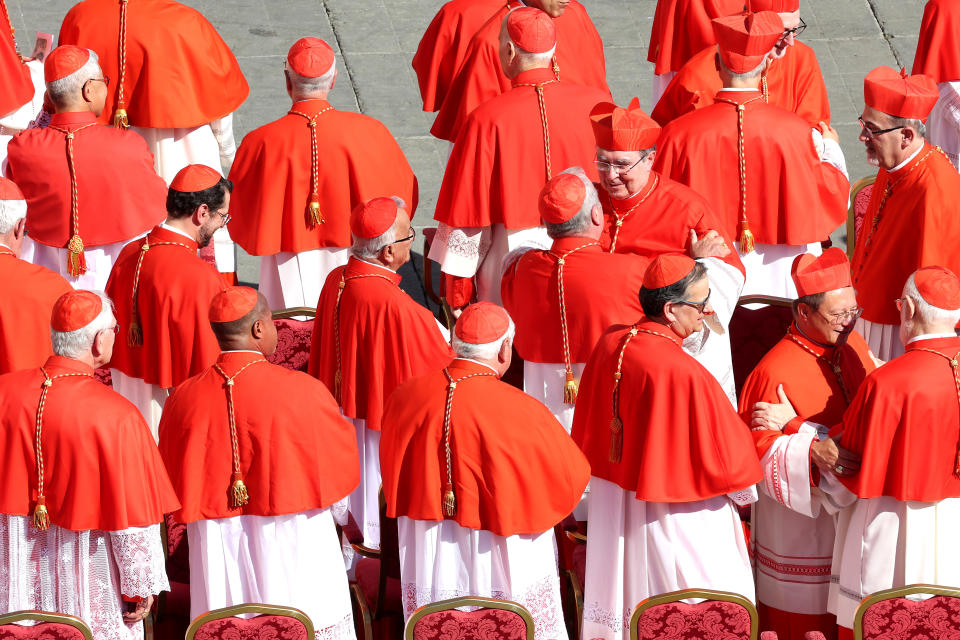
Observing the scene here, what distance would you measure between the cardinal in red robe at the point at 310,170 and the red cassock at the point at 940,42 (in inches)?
140

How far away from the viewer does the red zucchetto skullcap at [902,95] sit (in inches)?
306

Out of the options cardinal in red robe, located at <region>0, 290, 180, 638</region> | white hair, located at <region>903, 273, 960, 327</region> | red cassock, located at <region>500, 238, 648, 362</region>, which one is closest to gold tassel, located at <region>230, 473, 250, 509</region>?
cardinal in red robe, located at <region>0, 290, 180, 638</region>

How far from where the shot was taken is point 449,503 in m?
6.27

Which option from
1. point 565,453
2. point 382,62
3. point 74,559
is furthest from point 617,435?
point 382,62

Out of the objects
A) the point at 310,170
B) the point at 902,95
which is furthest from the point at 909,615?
the point at 310,170

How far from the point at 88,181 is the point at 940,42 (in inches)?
208

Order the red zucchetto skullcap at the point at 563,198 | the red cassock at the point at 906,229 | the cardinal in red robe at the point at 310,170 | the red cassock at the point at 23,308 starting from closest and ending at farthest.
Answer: the red zucchetto skullcap at the point at 563,198 → the red cassock at the point at 23,308 → the red cassock at the point at 906,229 → the cardinal in red robe at the point at 310,170

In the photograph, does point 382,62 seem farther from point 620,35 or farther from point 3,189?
point 3,189

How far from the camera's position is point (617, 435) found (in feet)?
21.2

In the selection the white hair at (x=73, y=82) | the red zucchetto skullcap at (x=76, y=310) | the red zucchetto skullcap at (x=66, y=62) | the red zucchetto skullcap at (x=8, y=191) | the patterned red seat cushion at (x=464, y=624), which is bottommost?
the patterned red seat cushion at (x=464, y=624)

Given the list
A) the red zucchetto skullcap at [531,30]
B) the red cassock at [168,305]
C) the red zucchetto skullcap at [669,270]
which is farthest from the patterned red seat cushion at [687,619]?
the red zucchetto skullcap at [531,30]

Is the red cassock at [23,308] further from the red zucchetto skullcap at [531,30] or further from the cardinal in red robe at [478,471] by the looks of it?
the red zucchetto skullcap at [531,30]

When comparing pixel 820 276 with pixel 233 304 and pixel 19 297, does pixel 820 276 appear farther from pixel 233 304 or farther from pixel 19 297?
pixel 19 297

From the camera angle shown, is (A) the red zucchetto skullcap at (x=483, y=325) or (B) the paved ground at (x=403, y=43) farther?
(B) the paved ground at (x=403, y=43)
